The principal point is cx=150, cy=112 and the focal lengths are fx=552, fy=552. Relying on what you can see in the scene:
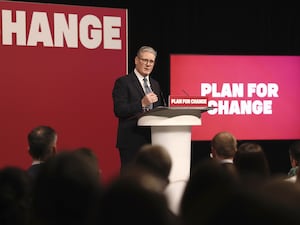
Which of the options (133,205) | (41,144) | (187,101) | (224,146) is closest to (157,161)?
(41,144)

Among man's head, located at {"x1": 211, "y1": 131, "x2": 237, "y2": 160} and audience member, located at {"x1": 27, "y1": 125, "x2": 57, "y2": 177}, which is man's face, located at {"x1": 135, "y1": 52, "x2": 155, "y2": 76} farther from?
audience member, located at {"x1": 27, "y1": 125, "x2": 57, "y2": 177}

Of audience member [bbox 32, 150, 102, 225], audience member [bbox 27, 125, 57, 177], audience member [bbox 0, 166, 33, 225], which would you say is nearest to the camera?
audience member [bbox 32, 150, 102, 225]

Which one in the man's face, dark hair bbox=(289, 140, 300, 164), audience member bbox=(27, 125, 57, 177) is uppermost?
the man's face

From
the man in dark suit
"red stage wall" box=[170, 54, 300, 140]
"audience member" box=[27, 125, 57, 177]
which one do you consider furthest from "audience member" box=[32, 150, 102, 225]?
"red stage wall" box=[170, 54, 300, 140]

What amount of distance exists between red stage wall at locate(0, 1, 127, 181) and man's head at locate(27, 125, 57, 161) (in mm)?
2263

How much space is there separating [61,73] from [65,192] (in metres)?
4.71

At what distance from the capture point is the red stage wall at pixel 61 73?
17.0 feet

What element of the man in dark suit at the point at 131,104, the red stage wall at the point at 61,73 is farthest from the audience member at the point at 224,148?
the red stage wall at the point at 61,73

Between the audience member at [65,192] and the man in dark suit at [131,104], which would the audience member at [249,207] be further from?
the man in dark suit at [131,104]

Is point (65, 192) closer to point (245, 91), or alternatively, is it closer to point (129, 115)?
point (129, 115)

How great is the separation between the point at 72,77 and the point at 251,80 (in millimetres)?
2069

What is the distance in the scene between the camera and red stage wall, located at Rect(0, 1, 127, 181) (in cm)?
520

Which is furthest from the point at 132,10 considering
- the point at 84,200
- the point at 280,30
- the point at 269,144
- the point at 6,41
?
the point at 84,200

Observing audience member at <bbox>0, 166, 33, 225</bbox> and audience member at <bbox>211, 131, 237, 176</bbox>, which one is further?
audience member at <bbox>211, 131, 237, 176</bbox>
